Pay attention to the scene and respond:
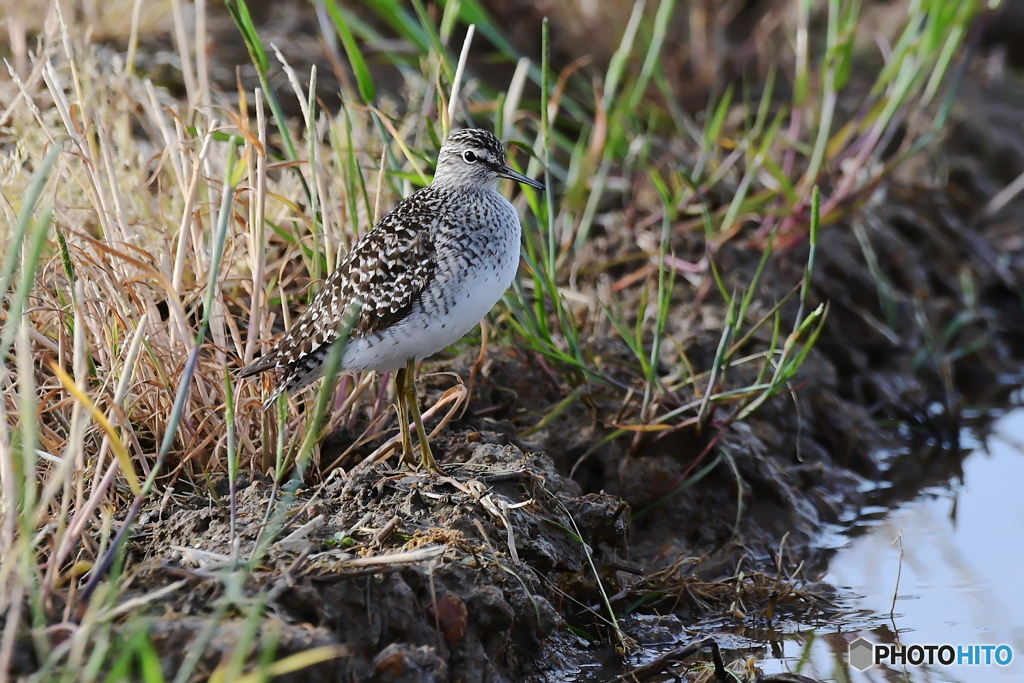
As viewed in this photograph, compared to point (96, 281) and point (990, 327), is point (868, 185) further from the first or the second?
point (96, 281)

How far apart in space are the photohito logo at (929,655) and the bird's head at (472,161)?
82.8 inches

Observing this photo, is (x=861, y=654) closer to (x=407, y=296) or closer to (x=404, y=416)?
(x=404, y=416)

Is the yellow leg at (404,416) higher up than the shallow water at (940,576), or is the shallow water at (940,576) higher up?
the yellow leg at (404,416)

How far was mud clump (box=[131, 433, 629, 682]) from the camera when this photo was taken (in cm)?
320

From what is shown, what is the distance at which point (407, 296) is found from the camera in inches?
166

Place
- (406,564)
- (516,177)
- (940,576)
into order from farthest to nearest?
(940,576) → (516,177) → (406,564)

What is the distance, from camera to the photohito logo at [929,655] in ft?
13.6

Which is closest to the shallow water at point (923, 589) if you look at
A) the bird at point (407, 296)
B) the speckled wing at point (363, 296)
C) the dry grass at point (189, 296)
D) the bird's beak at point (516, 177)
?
the dry grass at point (189, 296)

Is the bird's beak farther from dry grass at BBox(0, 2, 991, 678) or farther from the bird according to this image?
dry grass at BBox(0, 2, 991, 678)

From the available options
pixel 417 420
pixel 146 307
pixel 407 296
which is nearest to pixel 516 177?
pixel 407 296

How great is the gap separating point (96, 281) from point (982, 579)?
12.2ft

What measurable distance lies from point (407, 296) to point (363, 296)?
0.16 m

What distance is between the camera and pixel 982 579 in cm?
491

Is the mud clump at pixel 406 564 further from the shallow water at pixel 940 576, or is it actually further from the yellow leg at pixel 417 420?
the shallow water at pixel 940 576
